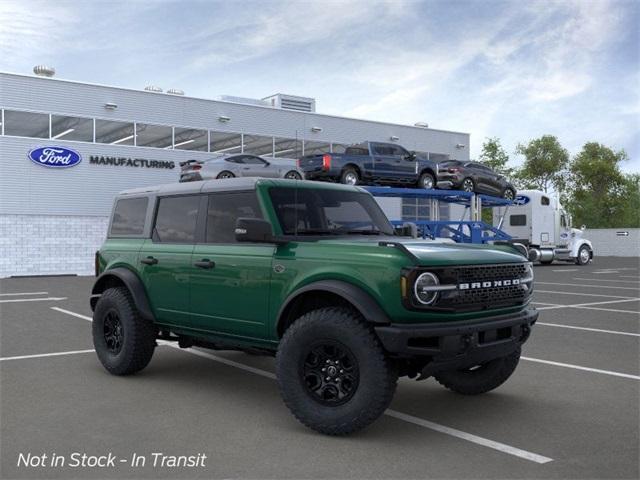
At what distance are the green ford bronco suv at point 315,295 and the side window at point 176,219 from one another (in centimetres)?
2

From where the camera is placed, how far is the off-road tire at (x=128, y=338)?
668 centimetres

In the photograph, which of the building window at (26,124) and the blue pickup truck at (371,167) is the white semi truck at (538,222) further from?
the building window at (26,124)

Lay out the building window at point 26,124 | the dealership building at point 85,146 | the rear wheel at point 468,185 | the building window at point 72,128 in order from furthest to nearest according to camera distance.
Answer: the building window at point 72,128
the dealership building at point 85,146
the building window at point 26,124
the rear wheel at point 468,185

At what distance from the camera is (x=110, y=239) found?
743 centimetres

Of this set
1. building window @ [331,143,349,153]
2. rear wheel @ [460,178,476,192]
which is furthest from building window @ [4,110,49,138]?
rear wheel @ [460,178,476,192]

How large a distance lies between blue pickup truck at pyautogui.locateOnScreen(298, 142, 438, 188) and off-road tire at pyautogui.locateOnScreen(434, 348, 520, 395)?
44.8ft


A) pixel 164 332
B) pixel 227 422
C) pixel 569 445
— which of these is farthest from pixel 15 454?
pixel 569 445

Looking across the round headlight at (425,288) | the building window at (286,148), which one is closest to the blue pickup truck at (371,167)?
the building window at (286,148)

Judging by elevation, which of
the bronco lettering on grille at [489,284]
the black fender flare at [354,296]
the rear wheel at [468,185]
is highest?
the rear wheel at [468,185]

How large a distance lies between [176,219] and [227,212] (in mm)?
815

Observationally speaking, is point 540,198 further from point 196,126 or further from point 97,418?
point 97,418

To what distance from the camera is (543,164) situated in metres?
70.6

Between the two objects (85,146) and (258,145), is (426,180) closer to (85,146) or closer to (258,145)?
(258,145)

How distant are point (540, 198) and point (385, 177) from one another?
1274 centimetres
